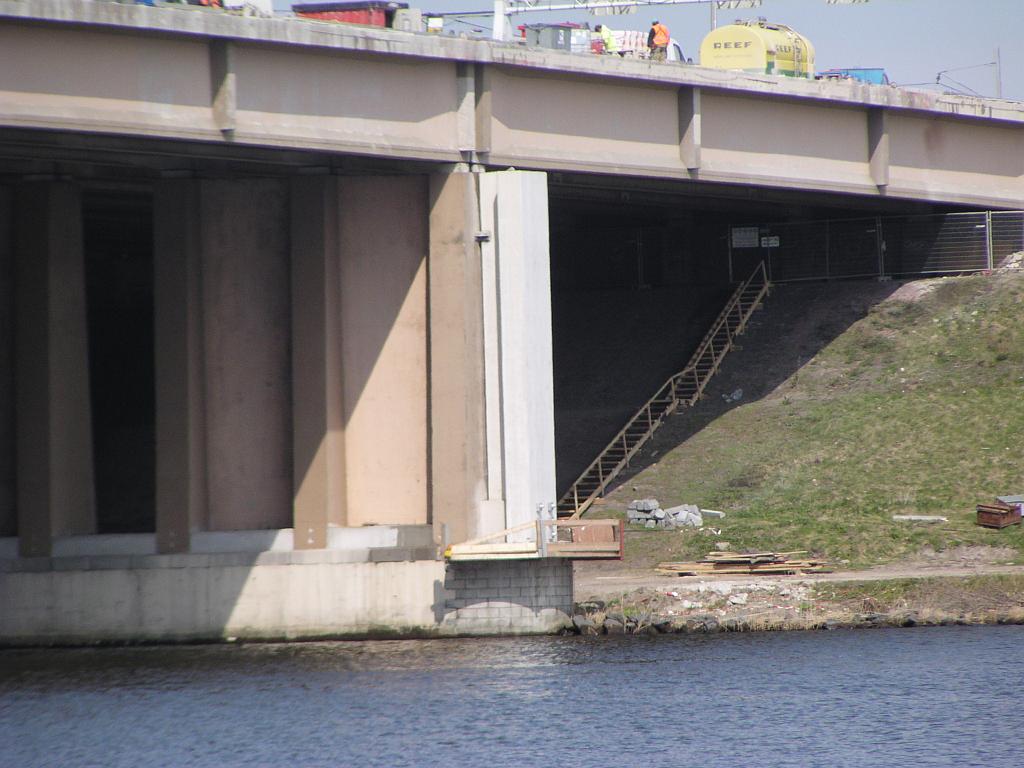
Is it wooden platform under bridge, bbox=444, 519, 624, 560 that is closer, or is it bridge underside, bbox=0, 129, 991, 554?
wooden platform under bridge, bbox=444, 519, 624, 560

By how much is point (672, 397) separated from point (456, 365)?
16.7 meters

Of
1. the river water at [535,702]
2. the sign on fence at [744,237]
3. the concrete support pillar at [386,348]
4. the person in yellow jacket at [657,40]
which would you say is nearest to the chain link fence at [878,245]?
the sign on fence at [744,237]

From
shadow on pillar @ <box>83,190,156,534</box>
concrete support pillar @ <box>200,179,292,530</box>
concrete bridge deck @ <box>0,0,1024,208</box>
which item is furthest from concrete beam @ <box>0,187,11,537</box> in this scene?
shadow on pillar @ <box>83,190,156,534</box>

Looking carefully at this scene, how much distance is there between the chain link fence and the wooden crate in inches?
626

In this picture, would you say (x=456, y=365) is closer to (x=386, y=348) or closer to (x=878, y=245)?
(x=386, y=348)

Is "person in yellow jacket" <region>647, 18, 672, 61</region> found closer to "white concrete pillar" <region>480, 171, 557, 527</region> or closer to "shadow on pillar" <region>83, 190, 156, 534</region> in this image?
"white concrete pillar" <region>480, 171, 557, 527</region>

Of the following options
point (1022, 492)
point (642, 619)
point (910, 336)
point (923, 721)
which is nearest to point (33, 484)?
point (642, 619)

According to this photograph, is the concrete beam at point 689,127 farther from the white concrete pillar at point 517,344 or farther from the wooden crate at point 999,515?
the wooden crate at point 999,515

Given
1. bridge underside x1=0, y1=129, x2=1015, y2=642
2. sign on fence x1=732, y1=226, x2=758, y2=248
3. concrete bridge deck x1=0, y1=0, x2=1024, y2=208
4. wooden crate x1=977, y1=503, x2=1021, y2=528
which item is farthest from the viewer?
sign on fence x1=732, y1=226, x2=758, y2=248

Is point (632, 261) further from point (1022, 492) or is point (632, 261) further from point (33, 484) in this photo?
point (33, 484)

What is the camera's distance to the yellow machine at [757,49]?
49625mm

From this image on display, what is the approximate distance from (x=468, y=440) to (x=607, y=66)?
9917mm

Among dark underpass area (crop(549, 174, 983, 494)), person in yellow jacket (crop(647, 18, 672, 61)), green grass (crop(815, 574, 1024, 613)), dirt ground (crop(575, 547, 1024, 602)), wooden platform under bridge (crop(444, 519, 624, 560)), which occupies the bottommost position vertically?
green grass (crop(815, 574, 1024, 613))

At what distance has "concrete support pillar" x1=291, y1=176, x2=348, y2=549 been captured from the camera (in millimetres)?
36656
